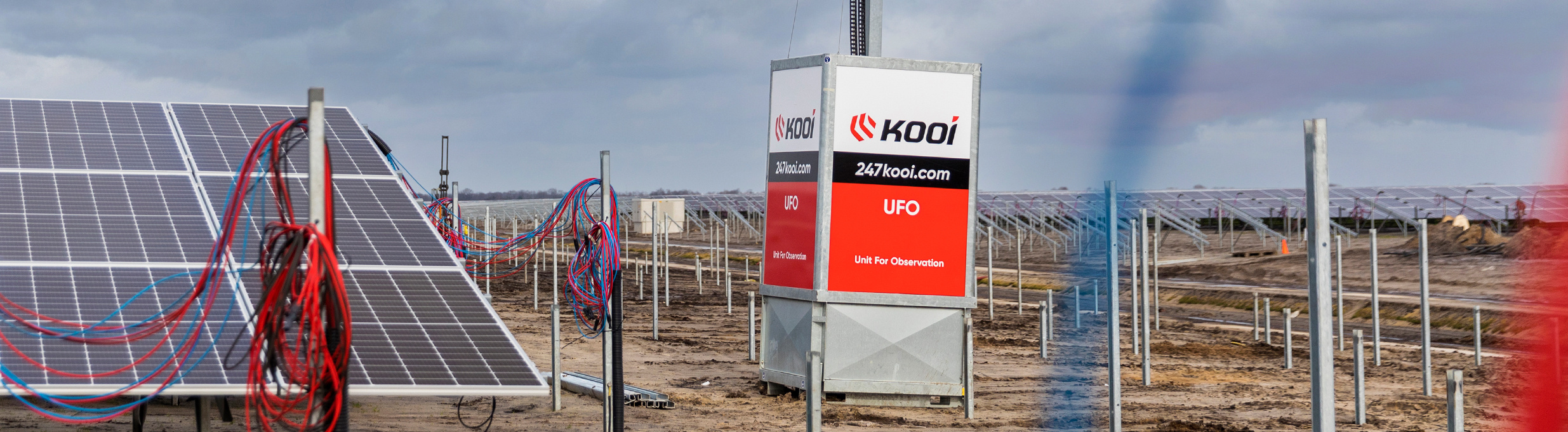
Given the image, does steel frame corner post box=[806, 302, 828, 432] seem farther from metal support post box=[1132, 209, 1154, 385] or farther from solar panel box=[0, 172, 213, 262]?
metal support post box=[1132, 209, 1154, 385]

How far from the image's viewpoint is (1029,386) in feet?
72.6

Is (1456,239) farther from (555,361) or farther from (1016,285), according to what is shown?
(555,361)

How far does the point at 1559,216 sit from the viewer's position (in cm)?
307

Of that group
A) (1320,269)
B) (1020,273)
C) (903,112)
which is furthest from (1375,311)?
(1320,269)

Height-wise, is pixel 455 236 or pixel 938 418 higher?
pixel 455 236

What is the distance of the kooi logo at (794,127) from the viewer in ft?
56.3

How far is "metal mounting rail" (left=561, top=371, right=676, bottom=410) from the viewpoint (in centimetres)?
1847

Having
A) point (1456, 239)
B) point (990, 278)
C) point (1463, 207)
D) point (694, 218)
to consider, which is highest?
point (1463, 207)

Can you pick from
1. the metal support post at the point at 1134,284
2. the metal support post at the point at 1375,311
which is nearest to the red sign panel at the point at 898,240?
the metal support post at the point at 1134,284

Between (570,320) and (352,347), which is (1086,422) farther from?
(570,320)

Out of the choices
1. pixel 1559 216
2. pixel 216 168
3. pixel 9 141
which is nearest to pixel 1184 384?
pixel 216 168

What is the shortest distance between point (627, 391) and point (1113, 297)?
882 cm

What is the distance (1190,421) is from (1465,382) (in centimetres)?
903

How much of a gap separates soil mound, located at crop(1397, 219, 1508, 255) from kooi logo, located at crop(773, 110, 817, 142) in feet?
127
